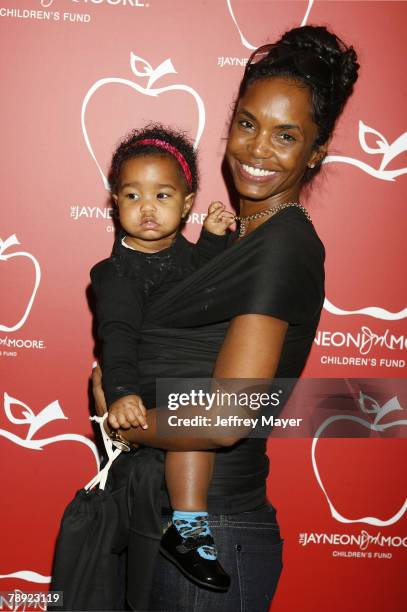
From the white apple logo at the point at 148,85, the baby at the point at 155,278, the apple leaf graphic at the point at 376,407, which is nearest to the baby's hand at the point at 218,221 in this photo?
the baby at the point at 155,278

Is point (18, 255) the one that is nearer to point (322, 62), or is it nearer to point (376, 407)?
point (322, 62)

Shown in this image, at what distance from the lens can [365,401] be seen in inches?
101

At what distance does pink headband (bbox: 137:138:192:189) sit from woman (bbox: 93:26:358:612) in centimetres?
29

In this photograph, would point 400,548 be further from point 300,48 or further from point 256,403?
point 300,48

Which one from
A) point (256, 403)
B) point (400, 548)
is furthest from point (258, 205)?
point (400, 548)

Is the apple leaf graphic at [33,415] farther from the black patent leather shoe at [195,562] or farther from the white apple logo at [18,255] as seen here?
the black patent leather shoe at [195,562]

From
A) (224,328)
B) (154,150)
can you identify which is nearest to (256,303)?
(224,328)

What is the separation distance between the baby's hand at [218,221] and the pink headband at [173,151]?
0.36 ft

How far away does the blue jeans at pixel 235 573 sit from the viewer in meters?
1.49

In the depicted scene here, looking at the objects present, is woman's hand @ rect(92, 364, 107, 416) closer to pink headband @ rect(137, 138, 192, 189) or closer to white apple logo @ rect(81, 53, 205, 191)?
pink headband @ rect(137, 138, 192, 189)

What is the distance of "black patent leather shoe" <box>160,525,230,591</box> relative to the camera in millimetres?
1456

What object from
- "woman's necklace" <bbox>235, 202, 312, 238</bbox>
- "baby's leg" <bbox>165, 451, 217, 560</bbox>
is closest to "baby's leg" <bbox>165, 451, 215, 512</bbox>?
"baby's leg" <bbox>165, 451, 217, 560</bbox>

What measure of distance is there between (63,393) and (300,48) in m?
1.50

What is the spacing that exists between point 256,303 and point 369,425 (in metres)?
1.38
